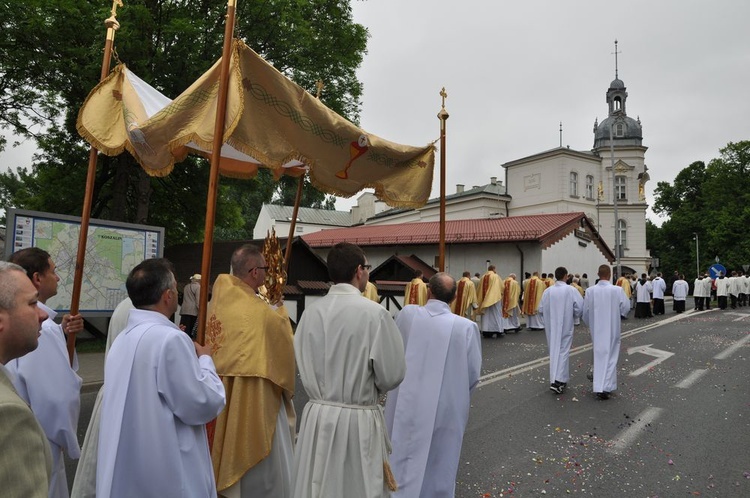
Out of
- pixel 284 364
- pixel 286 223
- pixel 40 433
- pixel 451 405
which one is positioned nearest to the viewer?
pixel 40 433

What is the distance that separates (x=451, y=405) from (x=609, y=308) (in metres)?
5.80

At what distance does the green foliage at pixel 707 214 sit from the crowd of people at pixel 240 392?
173ft

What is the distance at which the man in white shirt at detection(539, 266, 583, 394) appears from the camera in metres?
8.73

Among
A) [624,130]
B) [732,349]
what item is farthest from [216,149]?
[624,130]

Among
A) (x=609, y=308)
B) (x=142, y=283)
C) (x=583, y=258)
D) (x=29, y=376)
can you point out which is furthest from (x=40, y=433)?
(x=583, y=258)

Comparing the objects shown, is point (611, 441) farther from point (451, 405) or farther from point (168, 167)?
point (168, 167)

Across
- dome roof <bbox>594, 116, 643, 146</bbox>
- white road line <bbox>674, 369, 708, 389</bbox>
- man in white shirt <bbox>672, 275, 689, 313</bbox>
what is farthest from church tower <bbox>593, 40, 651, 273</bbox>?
white road line <bbox>674, 369, 708, 389</bbox>

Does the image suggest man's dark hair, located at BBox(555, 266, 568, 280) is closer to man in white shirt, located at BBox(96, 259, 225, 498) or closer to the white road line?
the white road line

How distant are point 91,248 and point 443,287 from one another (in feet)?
23.6

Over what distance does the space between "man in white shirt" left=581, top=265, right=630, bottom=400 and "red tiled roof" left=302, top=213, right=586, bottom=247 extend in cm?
1518

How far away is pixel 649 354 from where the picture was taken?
41.3ft

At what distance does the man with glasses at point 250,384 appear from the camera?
3.35 m

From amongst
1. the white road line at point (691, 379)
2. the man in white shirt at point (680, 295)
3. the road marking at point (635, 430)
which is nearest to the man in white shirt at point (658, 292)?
the man in white shirt at point (680, 295)

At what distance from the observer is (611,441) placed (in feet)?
20.1
